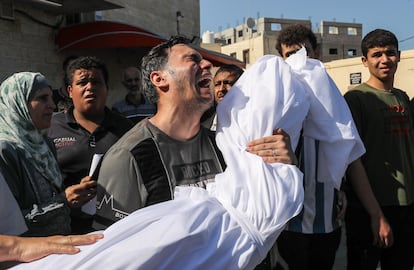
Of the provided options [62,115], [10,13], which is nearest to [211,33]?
[10,13]

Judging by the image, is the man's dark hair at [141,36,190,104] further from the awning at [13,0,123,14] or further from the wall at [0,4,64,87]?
the awning at [13,0,123,14]

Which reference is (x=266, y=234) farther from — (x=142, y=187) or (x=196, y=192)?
(x=142, y=187)

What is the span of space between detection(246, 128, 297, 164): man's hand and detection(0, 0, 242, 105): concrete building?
713 cm

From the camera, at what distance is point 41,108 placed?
2.65 meters

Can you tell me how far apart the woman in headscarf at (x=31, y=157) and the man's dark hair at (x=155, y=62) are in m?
0.80

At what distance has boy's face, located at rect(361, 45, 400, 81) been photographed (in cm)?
282

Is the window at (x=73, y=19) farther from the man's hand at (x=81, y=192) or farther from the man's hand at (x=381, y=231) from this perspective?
the man's hand at (x=381, y=231)

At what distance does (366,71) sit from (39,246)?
23.9 metres

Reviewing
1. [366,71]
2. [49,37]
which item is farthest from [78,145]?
[366,71]

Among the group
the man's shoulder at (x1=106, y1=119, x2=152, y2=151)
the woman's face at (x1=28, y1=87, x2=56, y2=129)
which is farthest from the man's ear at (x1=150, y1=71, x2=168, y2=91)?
the woman's face at (x1=28, y1=87, x2=56, y2=129)

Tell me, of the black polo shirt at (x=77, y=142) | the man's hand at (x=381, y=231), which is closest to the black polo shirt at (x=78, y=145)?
the black polo shirt at (x=77, y=142)

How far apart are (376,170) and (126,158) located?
1.73 meters

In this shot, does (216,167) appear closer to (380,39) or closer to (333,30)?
(380,39)

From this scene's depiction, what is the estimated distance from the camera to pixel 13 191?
2191mm
